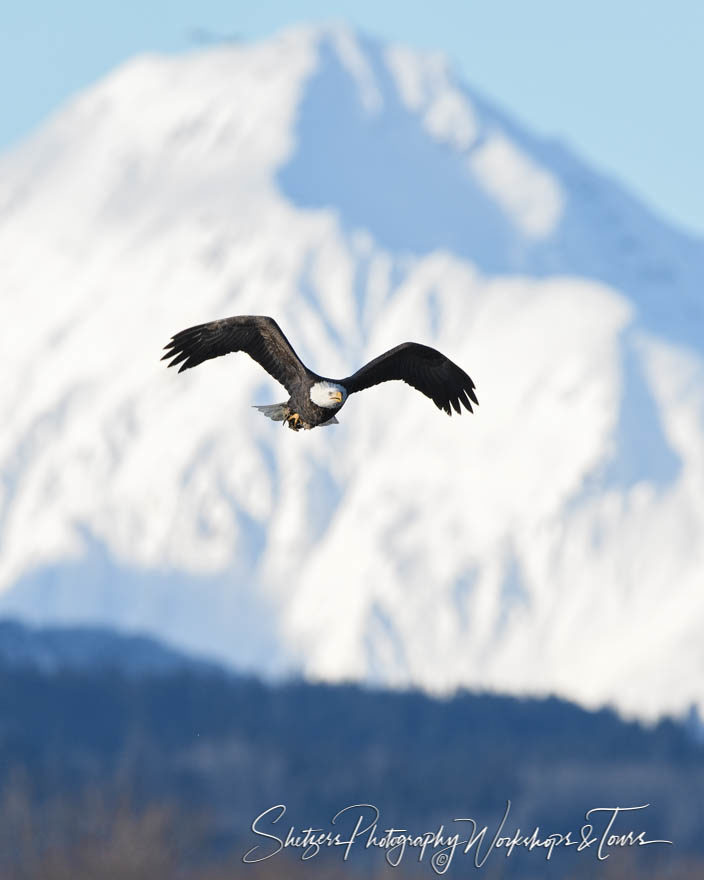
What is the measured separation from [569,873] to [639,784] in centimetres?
4407

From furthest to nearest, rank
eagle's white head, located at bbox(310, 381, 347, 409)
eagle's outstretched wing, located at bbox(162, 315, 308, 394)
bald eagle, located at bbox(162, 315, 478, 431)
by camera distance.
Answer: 1. eagle's outstretched wing, located at bbox(162, 315, 308, 394)
2. bald eagle, located at bbox(162, 315, 478, 431)
3. eagle's white head, located at bbox(310, 381, 347, 409)

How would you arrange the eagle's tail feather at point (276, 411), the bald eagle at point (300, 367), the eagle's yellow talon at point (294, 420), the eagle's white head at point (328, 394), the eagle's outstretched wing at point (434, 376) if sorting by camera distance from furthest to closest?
the eagle's outstretched wing at point (434, 376) < the eagle's tail feather at point (276, 411) < the bald eagle at point (300, 367) < the eagle's yellow talon at point (294, 420) < the eagle's white head at point (328, 394)

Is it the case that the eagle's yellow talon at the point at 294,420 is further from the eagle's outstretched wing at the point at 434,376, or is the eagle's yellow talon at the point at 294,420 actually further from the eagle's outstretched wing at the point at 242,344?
the eagle's outstretched wing at the point at 434,376

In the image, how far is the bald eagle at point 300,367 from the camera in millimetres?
19531

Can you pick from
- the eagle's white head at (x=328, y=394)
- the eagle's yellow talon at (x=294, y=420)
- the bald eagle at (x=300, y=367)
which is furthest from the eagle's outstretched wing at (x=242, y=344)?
the eagle's white head at (x=328, y=394)

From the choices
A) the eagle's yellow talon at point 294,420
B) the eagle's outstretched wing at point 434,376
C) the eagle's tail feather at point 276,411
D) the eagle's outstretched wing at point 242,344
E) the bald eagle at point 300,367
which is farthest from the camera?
the eagle's outstretched wing at point 434,376

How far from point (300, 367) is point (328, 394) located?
142 centimetres

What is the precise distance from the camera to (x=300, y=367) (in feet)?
67.4

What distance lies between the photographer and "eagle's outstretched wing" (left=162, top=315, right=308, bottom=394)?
21.2m

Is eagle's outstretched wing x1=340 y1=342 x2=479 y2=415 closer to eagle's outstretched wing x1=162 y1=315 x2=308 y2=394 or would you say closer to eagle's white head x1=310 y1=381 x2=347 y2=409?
eagle's outstretched wing x1=162 y1=315 x2=308 y2=394

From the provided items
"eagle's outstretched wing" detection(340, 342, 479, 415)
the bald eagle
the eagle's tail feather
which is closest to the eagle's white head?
the bald eagle

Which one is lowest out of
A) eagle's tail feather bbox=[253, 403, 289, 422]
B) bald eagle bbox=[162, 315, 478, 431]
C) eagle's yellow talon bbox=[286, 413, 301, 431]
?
eagle's yellow talon bbox=[286, 413, 301, 431]

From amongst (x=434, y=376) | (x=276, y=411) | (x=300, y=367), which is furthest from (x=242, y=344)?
(x=434, y=376)

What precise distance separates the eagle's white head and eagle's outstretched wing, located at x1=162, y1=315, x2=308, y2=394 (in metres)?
1.26
